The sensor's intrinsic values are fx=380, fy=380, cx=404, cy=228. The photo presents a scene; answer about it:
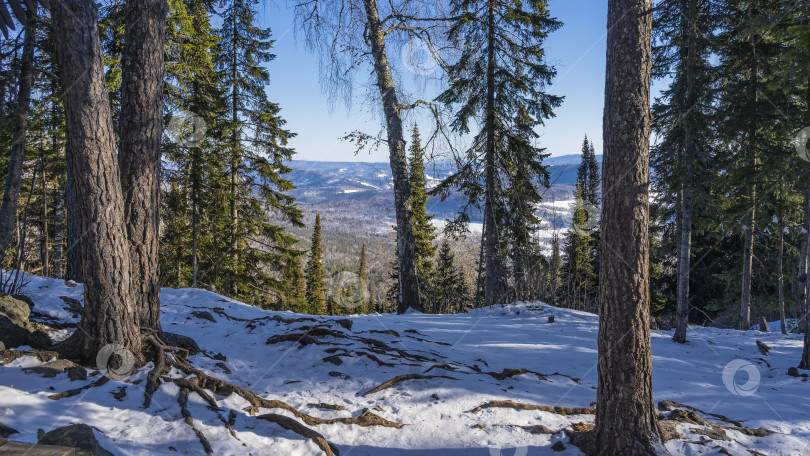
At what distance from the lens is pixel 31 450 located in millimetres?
1807

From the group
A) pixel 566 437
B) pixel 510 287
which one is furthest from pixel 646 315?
pixel 510 287

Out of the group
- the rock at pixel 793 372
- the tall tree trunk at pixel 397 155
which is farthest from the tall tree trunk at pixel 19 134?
the rock at pixel 793 372

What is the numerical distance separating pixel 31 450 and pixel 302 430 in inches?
64.8

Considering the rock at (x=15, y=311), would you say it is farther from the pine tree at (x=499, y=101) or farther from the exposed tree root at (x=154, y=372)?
the pine tree at (x=499, y=101)

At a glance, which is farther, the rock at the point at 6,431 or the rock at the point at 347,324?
the rock at the point at 347,324

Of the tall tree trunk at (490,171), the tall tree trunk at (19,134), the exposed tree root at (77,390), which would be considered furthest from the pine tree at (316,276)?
the exposed tree root at (77,390)

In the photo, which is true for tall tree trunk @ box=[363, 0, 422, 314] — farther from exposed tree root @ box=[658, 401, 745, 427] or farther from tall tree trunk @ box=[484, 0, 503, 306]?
exposed tree root @ box=[658, 401, 745, 427]

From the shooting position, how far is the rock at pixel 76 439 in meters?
2.07

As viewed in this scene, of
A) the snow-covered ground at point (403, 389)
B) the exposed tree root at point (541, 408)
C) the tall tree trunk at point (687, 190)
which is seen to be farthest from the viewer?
the tall tree trunk at point (687, 190)

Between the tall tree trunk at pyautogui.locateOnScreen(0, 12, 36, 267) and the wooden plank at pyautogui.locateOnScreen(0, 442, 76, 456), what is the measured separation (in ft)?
29.1

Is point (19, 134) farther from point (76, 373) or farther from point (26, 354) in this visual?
point (76, 373)

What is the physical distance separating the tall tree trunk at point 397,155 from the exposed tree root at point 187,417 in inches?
210

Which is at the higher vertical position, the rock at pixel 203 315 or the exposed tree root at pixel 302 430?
the rock at pixel 203 315

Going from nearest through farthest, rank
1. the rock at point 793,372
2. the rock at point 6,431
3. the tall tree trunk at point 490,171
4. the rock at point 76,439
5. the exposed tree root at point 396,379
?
the rock at point 76,439 < the rock at point 6,431 < the exposed tree root at point 396,379 < the rock at point 793,372 < the tall tree trunk at point 490,171
